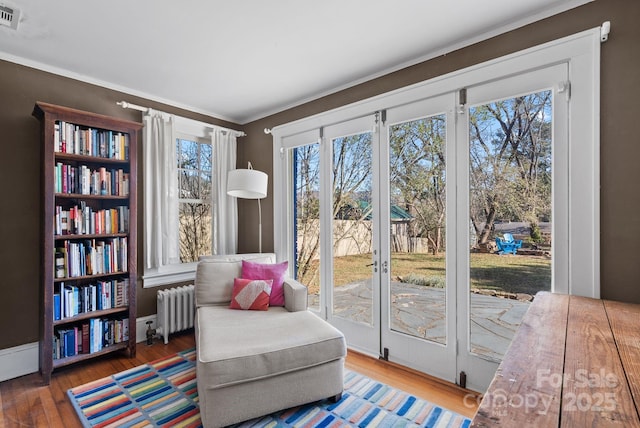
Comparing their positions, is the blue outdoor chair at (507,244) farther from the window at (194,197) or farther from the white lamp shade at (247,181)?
the window at (194,197)

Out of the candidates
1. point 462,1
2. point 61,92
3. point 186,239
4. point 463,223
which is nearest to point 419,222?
point 463,223

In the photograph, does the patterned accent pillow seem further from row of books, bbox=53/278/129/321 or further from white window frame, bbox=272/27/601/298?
white window frame, bbox=272/27/601/298

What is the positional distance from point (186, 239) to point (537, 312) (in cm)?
330

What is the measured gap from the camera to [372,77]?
277 centimetres

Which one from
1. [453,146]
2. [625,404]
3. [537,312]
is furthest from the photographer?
[453,146]

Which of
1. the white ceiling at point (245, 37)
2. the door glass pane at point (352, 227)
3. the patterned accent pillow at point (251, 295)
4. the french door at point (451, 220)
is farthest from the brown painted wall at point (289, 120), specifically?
the patterned accent pillow at point (251, 295)

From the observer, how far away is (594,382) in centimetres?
77

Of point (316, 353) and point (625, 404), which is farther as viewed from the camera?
point (316, 353)

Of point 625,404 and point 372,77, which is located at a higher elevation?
point 372,77

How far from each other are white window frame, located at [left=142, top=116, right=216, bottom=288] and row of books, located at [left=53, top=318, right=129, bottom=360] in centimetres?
51

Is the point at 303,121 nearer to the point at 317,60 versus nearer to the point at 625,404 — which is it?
the point at 317,60

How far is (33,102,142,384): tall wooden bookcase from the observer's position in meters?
2.36

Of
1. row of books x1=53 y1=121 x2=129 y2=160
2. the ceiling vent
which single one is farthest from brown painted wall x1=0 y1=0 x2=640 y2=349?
the ceiling vent

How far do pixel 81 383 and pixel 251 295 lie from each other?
139cm
